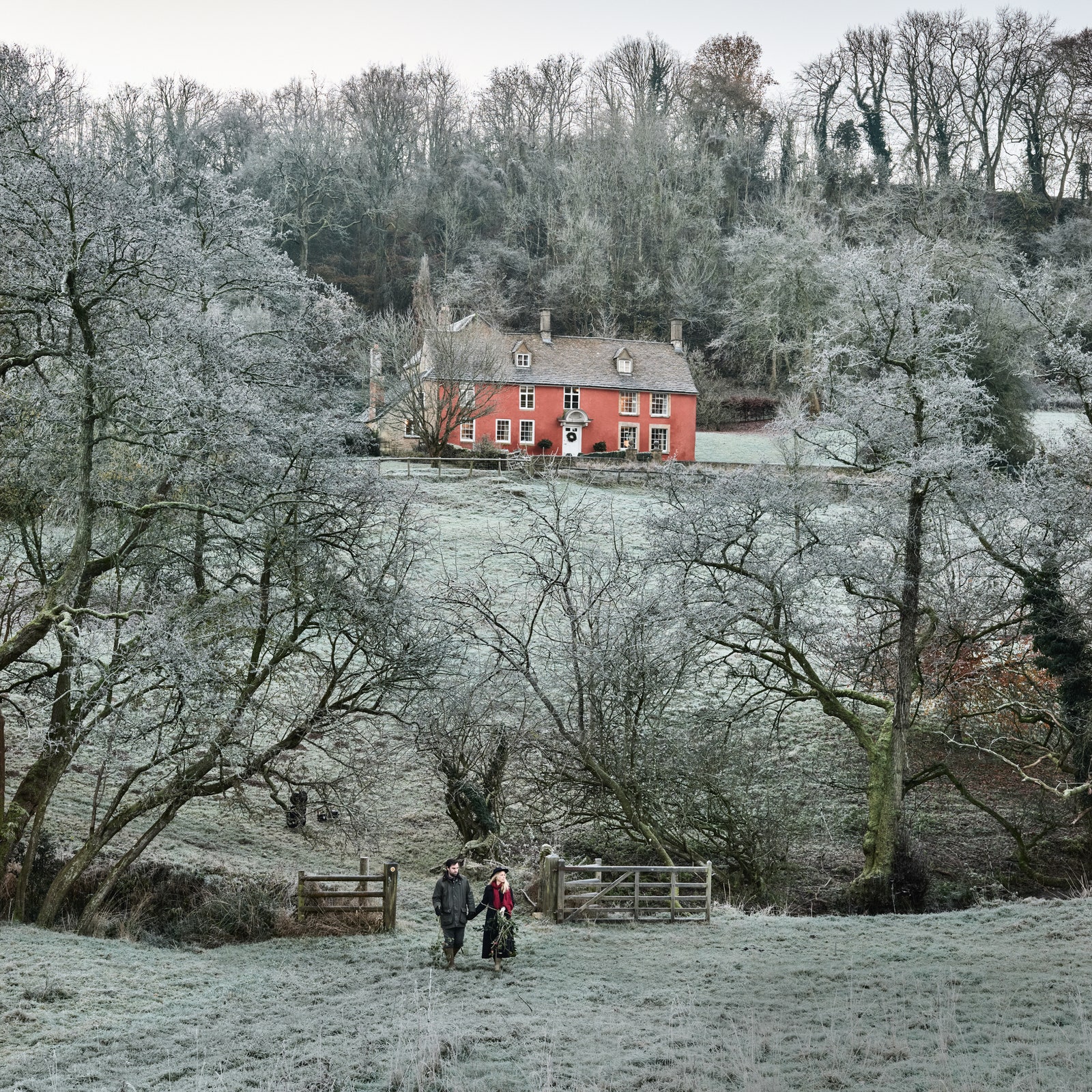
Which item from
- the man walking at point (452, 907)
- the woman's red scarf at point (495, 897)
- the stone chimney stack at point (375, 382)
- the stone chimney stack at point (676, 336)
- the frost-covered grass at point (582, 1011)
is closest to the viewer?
the frost-covered grass at point (582, 1011)

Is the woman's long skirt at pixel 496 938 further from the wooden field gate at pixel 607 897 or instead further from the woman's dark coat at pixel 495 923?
the wooden field gate at pixel 607 897

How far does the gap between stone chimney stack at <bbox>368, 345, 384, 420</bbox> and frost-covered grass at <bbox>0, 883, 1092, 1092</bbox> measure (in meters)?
30.8

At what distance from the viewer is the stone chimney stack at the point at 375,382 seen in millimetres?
41312

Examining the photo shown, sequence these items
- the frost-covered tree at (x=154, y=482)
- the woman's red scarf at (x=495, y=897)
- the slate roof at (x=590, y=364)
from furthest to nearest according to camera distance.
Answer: the slate roof at (x=590, y=364)
the frost-covered tree at (x=154, y=482)
the woman's red scarf at (x=495, y=897)

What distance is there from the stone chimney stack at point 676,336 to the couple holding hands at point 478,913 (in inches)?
1671

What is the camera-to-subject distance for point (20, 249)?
12.1 m

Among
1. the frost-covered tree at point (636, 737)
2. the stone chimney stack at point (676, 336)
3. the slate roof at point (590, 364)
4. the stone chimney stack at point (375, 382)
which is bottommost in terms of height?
the frost-covered tree at point (636, 737)

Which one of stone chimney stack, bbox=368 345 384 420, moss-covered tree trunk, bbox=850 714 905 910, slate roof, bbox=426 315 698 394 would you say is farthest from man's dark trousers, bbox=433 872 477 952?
slate roof, bbox=426 315 698 394

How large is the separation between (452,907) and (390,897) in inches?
95.0

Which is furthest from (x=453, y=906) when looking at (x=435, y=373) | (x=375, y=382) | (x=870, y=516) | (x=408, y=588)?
(x=435, y=373)

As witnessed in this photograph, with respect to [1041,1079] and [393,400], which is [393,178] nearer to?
[393,400]

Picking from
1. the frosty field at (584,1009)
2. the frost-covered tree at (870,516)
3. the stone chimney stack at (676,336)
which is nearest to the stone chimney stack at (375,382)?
the stone chimney stack at (676,336)

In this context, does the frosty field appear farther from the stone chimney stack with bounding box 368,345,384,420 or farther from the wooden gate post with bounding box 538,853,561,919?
the stone chimney stack with bounding box 368,345,384,420

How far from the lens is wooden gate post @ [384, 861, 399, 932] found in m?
13.1
